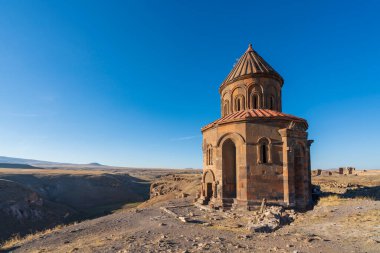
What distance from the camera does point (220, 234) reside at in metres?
8.69

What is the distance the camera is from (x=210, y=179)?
15.3 m

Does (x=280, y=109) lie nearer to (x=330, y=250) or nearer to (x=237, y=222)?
(x=237, y=222)

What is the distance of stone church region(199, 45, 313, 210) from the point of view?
13109 millimetres

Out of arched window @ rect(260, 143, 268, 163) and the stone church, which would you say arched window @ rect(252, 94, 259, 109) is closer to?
the stone church

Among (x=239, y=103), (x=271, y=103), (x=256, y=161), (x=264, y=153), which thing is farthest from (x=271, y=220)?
(x=271, y=103)

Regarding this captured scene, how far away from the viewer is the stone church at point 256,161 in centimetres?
1311

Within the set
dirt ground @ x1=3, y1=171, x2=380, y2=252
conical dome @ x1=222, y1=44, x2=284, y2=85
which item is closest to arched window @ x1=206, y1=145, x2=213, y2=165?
dirt ground @ x1=3, y1=171, x2=380, y2=252

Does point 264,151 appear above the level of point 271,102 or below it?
below

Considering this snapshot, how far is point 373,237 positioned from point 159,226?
730cm

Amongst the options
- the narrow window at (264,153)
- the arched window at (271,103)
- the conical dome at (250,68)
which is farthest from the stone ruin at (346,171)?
the narrow window at (264,153)

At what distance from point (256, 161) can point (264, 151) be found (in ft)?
2.48

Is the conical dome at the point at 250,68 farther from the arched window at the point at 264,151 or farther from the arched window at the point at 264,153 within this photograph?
the arched window at the point at 264,153

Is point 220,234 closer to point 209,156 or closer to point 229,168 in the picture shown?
point 229,168

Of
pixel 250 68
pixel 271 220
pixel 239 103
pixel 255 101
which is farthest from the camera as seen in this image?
pixel 239 103
